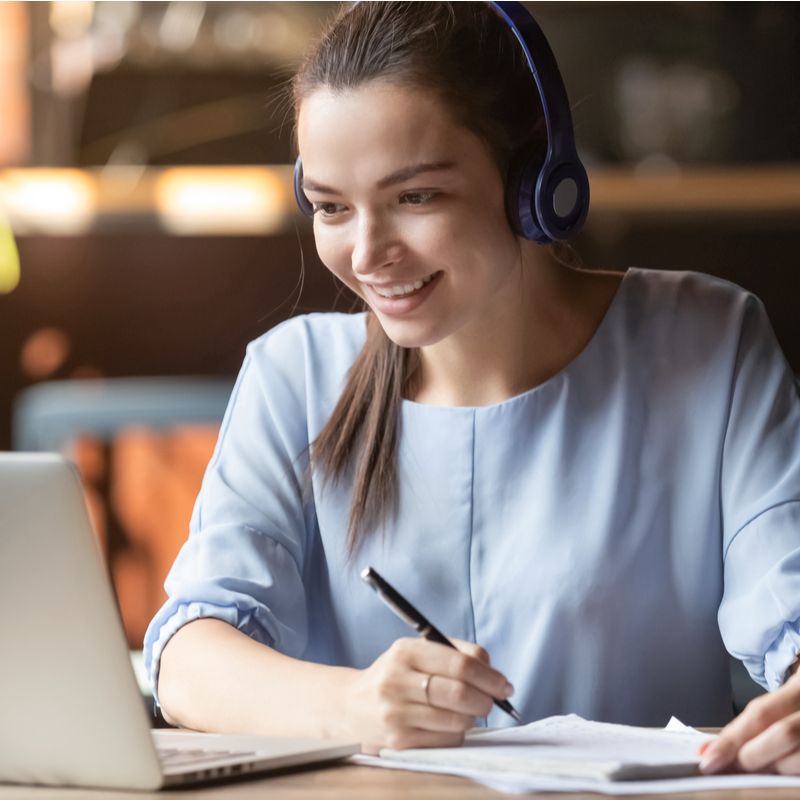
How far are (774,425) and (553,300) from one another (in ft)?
0.93

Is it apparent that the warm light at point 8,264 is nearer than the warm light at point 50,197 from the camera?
No

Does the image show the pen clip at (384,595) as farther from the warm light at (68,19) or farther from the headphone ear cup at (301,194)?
the warm light at (68,19)

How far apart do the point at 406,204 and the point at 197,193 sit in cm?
148

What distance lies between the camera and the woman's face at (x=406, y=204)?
38.6 inches

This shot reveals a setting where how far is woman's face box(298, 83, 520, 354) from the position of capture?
0.98m

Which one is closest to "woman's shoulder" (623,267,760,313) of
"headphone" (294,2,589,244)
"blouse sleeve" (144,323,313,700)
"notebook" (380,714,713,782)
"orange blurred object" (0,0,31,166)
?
"headphone" (294,2,589,244)

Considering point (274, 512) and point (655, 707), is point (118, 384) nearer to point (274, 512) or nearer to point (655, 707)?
point (274, 512)

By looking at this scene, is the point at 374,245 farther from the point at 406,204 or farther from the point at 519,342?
the point at 519,342

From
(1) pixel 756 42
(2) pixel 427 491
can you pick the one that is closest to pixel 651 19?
(1) pixel 756 42

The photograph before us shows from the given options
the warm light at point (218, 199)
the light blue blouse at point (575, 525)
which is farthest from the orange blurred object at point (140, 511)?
the light blue blouse at point (575, 525)

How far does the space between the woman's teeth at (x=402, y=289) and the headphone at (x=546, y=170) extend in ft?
0.37

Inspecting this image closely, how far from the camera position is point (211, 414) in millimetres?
2164

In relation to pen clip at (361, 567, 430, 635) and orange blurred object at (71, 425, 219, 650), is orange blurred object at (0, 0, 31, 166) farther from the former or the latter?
pen clip at (361, 567, 430, 635)

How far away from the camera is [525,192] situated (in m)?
1.03
